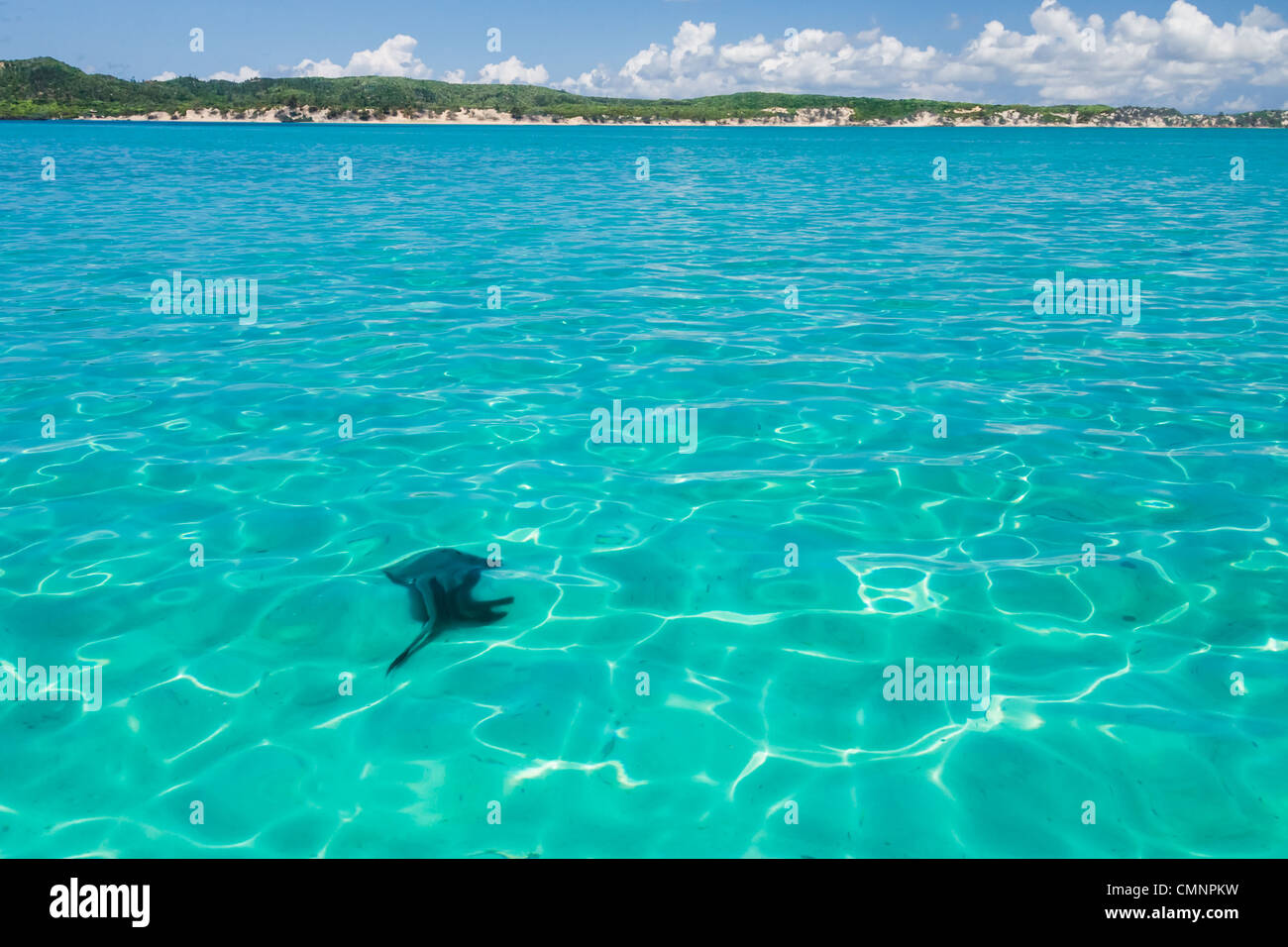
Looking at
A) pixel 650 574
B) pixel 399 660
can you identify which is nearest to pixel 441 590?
pixel 399 660

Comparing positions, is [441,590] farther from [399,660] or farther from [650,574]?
[650,574]

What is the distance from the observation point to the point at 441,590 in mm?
6594

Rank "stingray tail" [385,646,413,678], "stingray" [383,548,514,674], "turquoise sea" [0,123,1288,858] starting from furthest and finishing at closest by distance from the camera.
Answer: "stingray" [383,548,514,674]
"stingray tail" [385,646,413,678]
"turquoise sea" [0,123,1288,858]

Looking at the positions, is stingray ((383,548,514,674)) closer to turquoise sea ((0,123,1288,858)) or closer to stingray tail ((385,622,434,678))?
stingray tail ((385,622,434,678))

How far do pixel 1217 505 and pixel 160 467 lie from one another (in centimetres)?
960

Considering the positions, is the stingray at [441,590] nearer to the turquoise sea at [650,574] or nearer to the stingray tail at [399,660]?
the stingray tail at [399,660]

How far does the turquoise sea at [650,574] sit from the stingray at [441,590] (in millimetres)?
113

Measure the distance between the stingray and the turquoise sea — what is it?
0.37ft

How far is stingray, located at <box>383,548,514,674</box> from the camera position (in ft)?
20.6

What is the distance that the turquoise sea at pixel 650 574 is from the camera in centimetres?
477

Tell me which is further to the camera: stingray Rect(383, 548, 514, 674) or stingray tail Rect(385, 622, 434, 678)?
stingray Rect(383, 548, 514, 674)

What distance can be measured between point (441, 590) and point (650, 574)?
157 centimetres

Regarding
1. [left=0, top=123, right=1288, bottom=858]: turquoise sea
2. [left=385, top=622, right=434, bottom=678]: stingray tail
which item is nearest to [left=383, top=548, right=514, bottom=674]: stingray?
[left=385, top=622, right=434, bottom=678]: stingray tail
